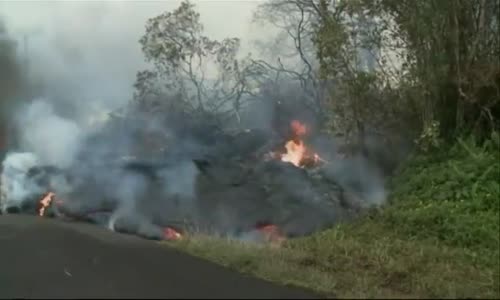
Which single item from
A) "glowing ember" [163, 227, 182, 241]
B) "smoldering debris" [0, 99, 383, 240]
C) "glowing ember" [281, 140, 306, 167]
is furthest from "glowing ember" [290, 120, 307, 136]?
"glowing ember" [163, 227, 182, 241]

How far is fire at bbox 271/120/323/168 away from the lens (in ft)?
60.7

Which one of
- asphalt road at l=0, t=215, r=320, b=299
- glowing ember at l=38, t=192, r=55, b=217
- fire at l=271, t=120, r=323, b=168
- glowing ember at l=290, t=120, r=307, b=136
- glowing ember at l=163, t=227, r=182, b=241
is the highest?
glowing ember at l=290, t=120, r=307, b=136

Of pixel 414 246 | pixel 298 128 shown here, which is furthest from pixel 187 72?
pixel 414 246

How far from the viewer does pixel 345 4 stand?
15984 millimetres

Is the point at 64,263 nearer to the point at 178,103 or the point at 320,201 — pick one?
the point at 320,201

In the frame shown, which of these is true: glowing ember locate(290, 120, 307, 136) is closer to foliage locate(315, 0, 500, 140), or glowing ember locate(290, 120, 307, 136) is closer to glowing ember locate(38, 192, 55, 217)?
foliage locate(315, 0, 500, 140)

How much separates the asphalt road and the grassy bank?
0.54 meters

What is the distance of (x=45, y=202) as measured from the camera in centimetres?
1742

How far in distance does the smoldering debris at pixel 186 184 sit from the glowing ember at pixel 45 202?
17 cm

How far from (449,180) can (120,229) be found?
666 cm

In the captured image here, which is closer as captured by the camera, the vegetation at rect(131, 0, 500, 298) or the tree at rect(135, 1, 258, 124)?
the vegetation at rect(131, 0, 500, 298)

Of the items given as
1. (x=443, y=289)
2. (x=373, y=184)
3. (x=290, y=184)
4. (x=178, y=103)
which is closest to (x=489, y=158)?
(x=373, y=184)

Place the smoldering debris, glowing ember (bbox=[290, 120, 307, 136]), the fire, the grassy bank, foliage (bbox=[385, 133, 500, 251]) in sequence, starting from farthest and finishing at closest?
1. glowing ember (bbox=[290, 120, 307, 136])
2. the fire
3. the smoldering debris
4. foliage (bbox=[385, 133, 500, 251])
5. the grassy bank

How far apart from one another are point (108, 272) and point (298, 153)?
35.7ft
